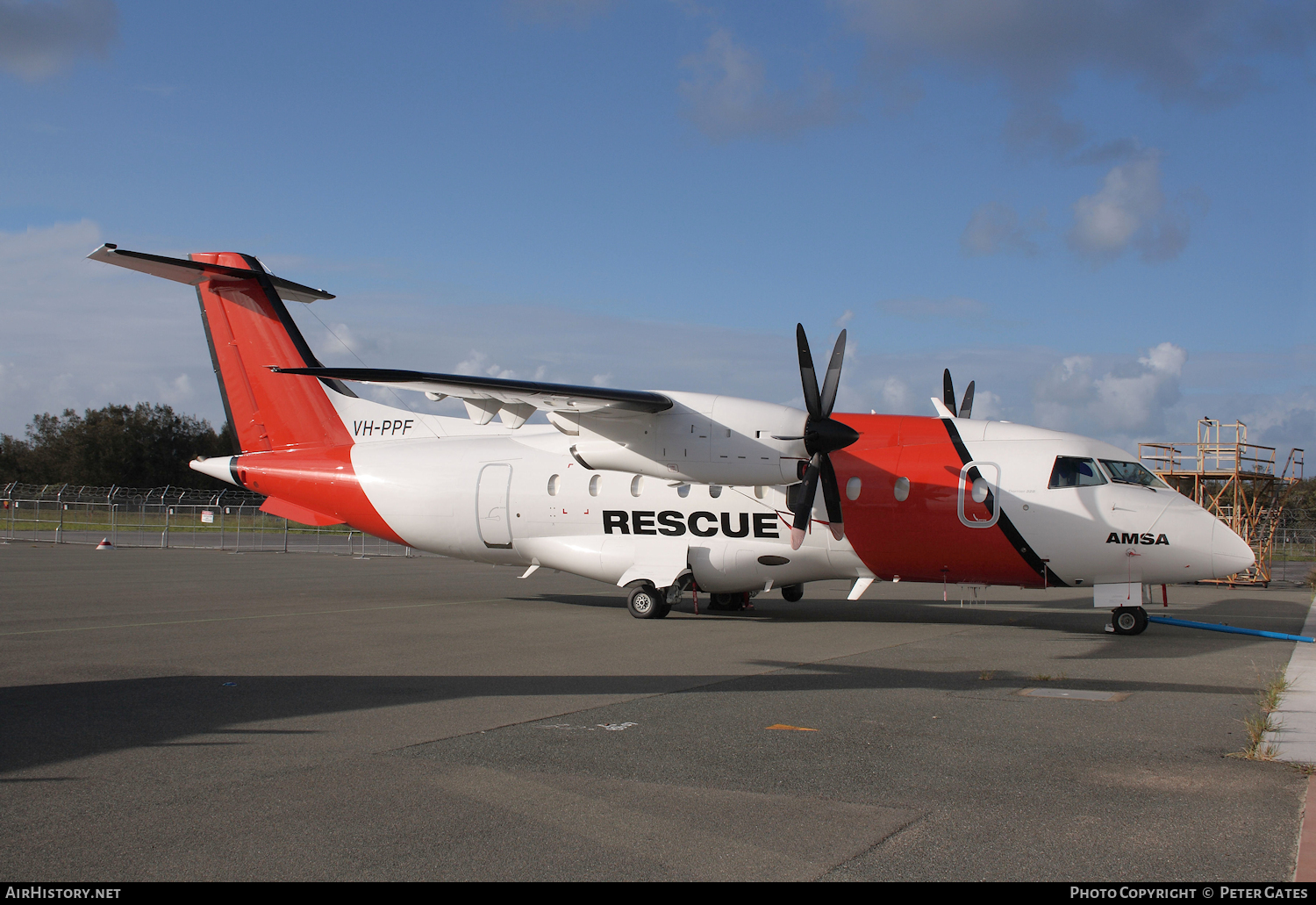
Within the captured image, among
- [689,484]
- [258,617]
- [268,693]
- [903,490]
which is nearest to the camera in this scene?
[268,693]

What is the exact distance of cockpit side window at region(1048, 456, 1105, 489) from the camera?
15438 millimetres

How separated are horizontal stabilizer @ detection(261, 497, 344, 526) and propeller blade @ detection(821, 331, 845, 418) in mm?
10876

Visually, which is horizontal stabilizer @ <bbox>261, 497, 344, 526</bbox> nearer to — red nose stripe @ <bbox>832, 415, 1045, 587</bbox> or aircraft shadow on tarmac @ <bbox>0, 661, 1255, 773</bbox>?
aircraft shadow on tarmac @ <bbox>0, 661, 1255, 773</bbox>

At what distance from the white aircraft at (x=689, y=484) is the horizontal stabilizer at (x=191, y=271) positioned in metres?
0.05

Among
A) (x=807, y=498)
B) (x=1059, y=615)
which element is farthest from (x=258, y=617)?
(x=1059, y=615)

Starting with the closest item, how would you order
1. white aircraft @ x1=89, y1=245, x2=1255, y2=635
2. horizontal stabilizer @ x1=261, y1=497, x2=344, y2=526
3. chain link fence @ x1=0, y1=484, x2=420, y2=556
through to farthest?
white aircraft @ x1=89, y1=245, x2=1255, y2=635 → horizontal stabilizer @ x1=261, y1=497, x2=344, y2=526 → chain link fence @ x1=0, y1=484, x2=420, y2=556

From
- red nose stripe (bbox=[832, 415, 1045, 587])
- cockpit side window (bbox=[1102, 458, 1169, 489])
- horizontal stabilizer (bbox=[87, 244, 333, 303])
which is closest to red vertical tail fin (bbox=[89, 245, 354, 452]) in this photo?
horizontal stabilizer (bbox=[87, 244, 333, 303])

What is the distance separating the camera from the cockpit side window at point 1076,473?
15.4 metres

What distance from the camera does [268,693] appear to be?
964 cm

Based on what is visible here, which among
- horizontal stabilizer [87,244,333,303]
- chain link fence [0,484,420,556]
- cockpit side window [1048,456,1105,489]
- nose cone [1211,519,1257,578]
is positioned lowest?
chain link fence [0,484,420,556]

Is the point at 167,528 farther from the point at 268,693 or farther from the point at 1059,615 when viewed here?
the point at 1059,615

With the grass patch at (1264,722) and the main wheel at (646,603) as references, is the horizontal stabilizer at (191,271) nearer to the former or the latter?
the main wheel at (646,603)

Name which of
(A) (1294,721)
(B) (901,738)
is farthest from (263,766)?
(A) (1294,721)

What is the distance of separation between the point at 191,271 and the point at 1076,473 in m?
18.0
